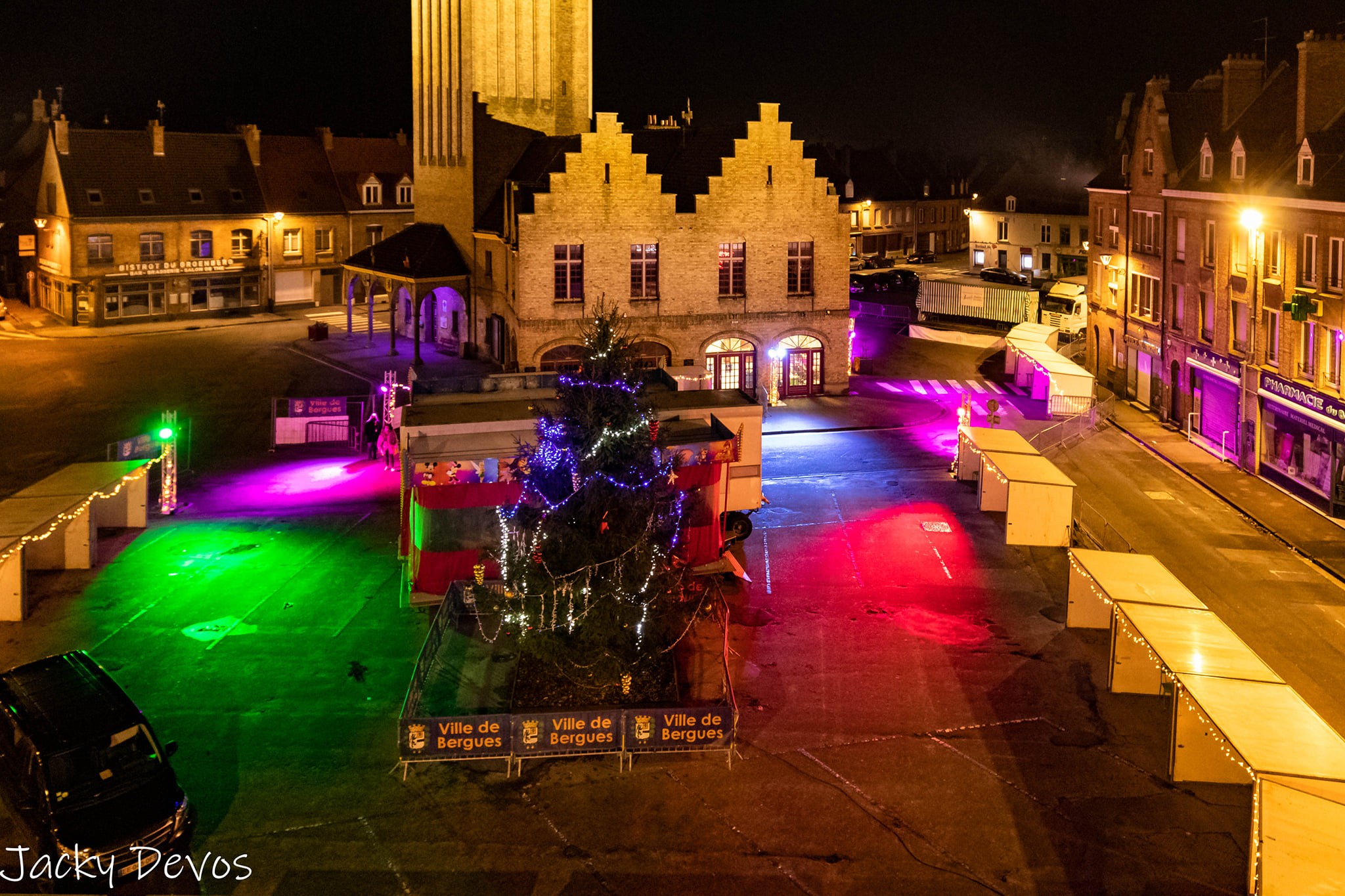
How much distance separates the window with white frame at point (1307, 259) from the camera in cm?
3397

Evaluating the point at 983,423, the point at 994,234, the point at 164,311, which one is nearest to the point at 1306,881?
the point at 983,423

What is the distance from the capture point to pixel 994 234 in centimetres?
8581

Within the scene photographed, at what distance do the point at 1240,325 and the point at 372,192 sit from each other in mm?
51458

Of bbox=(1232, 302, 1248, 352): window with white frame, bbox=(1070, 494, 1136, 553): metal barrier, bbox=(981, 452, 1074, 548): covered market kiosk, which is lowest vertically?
bbox=(1070, 494, 1136, 553): metal barrier

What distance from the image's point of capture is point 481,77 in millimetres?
53344

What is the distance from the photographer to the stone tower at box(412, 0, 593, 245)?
52.9 meters

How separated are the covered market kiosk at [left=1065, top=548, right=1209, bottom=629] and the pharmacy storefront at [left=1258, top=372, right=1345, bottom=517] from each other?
12.9 m

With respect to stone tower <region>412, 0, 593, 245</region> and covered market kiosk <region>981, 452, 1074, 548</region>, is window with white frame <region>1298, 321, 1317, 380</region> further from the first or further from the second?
stone tower <region>412, 0, 593, 245</region>

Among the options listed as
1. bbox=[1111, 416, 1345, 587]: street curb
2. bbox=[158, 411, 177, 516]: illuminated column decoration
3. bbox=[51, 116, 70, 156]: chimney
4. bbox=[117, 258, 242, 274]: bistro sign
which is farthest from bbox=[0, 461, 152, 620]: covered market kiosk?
bbox=[51, 116, 70, 156]: chimney

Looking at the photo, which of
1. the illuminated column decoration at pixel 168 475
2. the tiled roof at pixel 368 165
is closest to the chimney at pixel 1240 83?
the illuminated column decoration at pixel 168 475

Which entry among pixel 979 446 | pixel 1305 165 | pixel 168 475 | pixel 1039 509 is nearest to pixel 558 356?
pixel 168 475

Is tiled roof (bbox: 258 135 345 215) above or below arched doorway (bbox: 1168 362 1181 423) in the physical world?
above

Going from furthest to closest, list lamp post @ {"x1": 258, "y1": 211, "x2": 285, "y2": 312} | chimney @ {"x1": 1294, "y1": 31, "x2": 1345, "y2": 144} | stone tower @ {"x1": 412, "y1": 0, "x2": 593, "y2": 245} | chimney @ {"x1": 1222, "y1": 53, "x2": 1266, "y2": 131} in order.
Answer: lamp post @ {"x1": 258, "y1": 211, "x2": 285, "y2": 312} → stone tower @ {"x1": 412, "y1": 0, "x2": 593, "y2": 245} → chimney @ {"x1": 1222, "y1": 53, "x2": 1266, "y2": 131} → chimney @ {"x1": 1294, "y1": 31, "x2": 1345, "y2": 144}

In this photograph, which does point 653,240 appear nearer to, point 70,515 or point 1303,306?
point 1303,306
